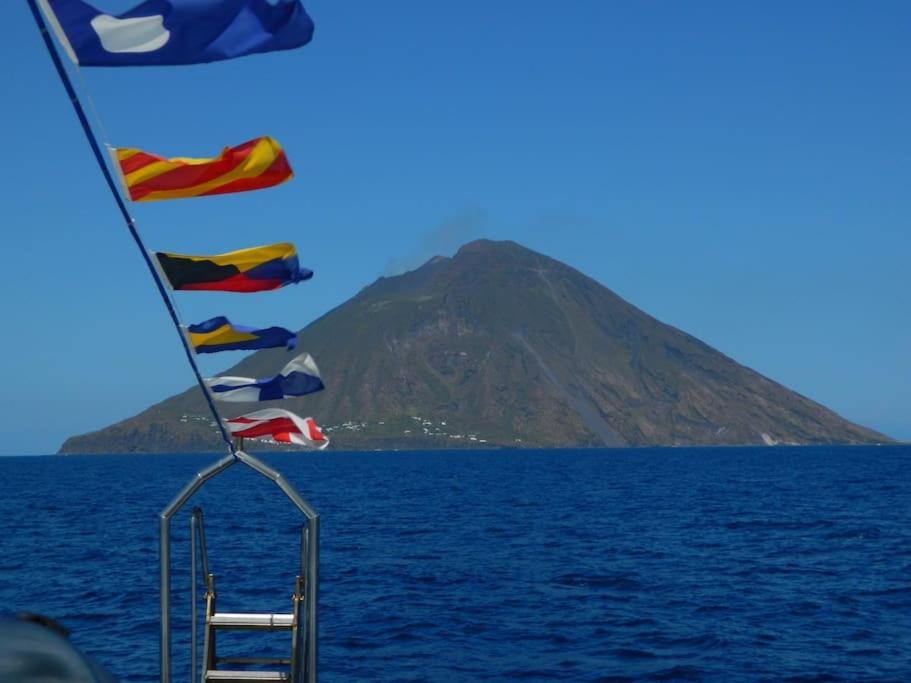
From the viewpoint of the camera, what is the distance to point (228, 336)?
1214cm

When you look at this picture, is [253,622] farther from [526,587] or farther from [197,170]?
[526,587]

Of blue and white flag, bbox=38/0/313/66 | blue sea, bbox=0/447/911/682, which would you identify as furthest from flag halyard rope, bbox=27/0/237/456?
blue sea, bbox=0/447/911/682

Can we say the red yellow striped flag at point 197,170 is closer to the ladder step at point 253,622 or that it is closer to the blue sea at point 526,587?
the ladder step at point 253,622

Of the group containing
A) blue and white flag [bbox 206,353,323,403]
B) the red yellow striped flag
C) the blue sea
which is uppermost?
the red yellow striped flag

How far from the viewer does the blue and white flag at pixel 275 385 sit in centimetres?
1230

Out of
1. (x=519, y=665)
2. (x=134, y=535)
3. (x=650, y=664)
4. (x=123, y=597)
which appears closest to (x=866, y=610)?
(x=650, y=664)

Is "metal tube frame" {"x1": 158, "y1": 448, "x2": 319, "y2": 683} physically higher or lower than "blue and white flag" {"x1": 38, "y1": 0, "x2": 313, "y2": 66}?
lower

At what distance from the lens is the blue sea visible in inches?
1117

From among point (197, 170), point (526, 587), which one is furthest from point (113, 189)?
point (526, 587)

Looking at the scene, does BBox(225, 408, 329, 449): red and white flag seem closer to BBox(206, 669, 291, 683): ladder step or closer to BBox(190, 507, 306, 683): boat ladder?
BBox(190, 507, 306, 683): boat ladder

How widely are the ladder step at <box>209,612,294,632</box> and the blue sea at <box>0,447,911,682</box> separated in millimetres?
13176

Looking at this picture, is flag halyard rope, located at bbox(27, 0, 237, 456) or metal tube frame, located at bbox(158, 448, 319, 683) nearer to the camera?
flag halyard rope, located at bbox(27, 0, 237, 456)

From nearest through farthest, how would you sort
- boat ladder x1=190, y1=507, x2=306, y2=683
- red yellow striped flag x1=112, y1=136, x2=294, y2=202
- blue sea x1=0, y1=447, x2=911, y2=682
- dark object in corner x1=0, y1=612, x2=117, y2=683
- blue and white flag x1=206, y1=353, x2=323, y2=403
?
dark object in corner x1=0, y1=612, x2=117, y2=683, red yellow striped flag x1=112, y1=136, x2=294, y2=202, blue and white flag x1=206, y1=353, x2=323, y2=403, boat ladder x1=190, y1=507, x2=306, y2=683, blue sea x1=0, y1=447, x2=911, y2=682

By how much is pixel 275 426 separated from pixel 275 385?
486mm
